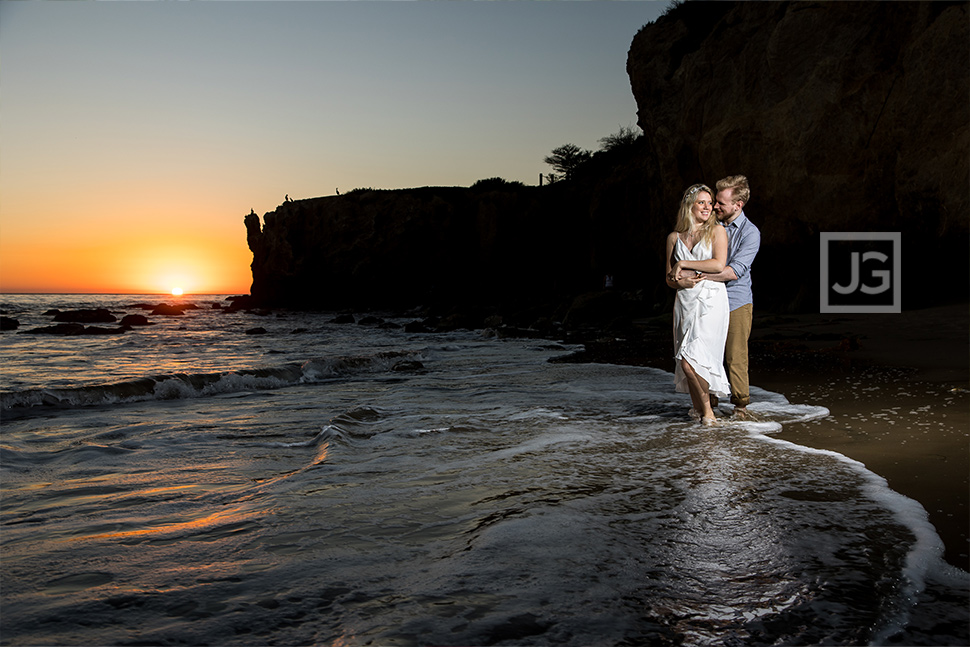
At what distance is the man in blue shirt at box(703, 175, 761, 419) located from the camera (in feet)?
16.8

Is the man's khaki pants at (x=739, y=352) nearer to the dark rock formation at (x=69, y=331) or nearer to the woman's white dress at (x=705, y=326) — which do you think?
the woman's white dress at (x=705, y=326)

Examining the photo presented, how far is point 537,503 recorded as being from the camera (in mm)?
3256

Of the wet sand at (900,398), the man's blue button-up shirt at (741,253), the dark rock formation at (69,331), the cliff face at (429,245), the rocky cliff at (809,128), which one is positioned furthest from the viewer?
the cliff face at (429,245)

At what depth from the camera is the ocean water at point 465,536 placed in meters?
2.06

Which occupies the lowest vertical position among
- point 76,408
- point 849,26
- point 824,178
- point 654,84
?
point 76,408

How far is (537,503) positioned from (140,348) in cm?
1595

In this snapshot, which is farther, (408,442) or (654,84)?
(654,84)

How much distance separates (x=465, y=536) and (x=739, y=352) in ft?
11.0

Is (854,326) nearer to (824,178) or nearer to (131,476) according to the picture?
(824,178)

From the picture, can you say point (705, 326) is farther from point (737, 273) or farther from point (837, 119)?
point (837, 119)

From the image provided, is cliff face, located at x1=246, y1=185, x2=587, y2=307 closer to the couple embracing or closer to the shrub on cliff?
the shrub on cliff

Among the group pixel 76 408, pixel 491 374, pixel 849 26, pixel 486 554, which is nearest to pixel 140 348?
pixel 76 408

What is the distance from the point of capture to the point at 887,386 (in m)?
6.29

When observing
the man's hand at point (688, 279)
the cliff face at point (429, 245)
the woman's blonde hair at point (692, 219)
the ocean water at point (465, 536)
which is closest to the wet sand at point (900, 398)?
the ocean water at point (465, 536)
